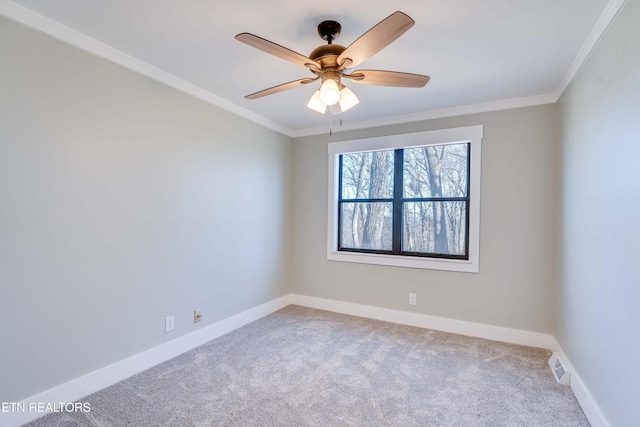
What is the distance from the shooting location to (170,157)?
2.63 m

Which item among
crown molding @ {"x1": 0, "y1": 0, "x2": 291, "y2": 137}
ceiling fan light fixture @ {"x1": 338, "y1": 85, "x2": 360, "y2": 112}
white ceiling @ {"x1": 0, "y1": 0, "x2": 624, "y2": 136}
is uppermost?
white ceiling @ {"x1": 0, "y1": 0, "x2": 624, "y2": 136}

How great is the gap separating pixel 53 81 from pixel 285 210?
2.68 m

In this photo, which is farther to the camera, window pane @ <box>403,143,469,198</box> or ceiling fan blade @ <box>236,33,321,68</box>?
window pane @ <box>403,143,469,198</box>

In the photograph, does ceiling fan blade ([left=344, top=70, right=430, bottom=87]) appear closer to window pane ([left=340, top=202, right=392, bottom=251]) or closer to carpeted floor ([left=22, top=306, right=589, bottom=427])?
window pane ([left=340, top=202, right=392, bottom=251])

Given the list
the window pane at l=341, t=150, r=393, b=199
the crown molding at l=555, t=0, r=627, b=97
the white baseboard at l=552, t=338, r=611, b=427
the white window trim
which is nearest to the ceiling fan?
the crown molding at l=555, t=0, r=627, b=97

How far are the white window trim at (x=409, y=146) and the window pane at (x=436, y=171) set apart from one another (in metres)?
0.14

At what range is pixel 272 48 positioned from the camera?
1.60m

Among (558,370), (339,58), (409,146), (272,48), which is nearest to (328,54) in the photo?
(339,58)

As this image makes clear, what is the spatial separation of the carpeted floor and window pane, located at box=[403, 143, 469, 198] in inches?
63.2

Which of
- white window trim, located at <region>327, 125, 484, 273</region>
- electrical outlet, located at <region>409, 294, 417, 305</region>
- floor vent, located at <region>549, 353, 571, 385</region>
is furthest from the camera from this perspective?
electrical outlet, located at <region>409, 294, 417, 305</region>

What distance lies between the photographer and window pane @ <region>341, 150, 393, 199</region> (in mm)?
3799

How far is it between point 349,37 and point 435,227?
91.0 inches

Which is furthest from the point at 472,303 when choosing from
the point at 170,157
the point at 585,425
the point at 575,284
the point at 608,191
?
the point at 170,157

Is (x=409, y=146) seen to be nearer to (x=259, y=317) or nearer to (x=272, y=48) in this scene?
(x=272, y=48)
